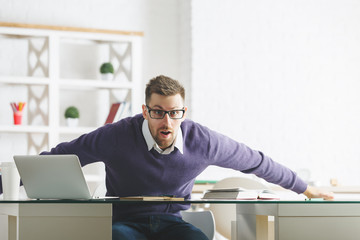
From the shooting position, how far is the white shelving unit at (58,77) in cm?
440

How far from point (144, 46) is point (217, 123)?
0.88 m

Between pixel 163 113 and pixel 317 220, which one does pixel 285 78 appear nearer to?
pixel 163 113

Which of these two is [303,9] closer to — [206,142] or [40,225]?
[206,142]

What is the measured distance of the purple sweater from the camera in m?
2.29

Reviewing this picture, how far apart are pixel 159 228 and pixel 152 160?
26 centimetres

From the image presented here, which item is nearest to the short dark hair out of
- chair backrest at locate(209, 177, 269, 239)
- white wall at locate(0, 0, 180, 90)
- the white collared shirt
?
the white collared shirt

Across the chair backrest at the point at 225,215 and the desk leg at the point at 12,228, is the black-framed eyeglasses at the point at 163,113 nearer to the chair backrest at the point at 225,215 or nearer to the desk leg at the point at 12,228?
the desk leg at the point at 12,228

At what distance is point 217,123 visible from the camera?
187 inches

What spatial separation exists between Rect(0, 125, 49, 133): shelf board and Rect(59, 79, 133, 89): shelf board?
1.17 feet

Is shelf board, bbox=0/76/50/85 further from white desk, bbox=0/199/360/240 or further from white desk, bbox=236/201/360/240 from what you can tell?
white desk, bbox=236/201/360/240

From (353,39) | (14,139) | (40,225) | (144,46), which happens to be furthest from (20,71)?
(40,225)

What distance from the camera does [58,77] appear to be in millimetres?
4430

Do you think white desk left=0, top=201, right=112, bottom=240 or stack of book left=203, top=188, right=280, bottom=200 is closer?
white desk left=0, top=201, right=112, bottom=240

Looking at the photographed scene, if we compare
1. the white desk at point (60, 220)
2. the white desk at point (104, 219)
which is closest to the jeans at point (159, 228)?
the white desk at point (104, 219)
